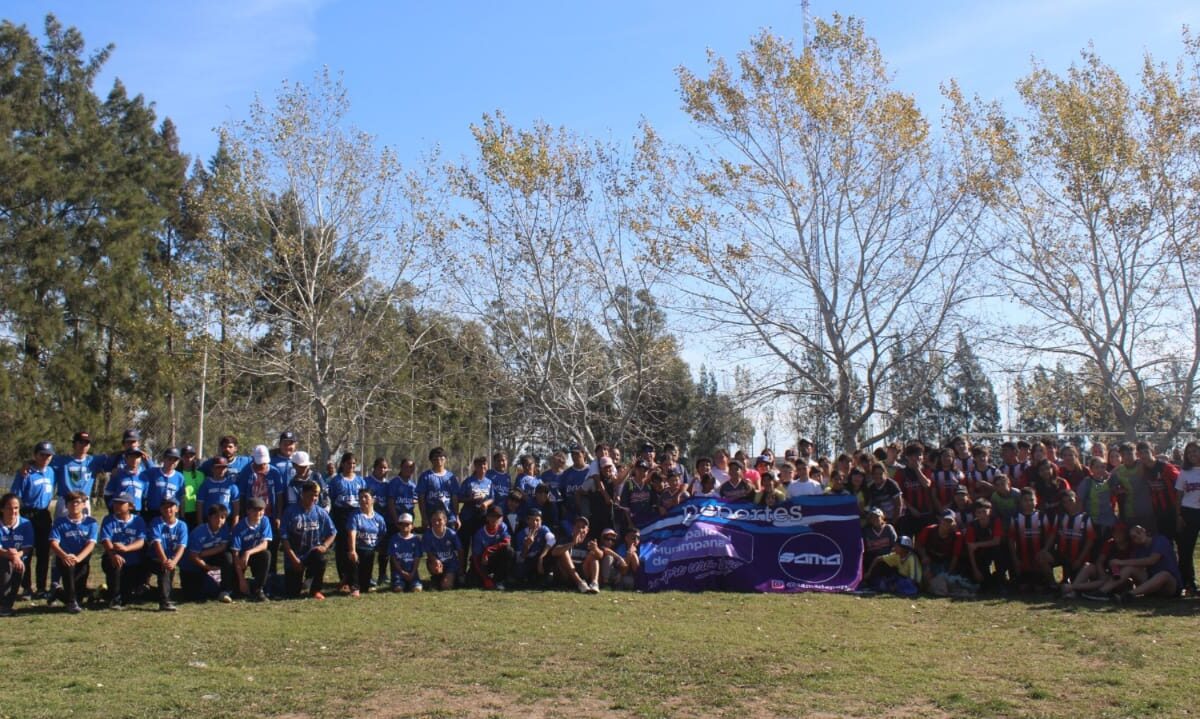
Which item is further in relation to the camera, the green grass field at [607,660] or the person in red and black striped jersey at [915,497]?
the person in red and black striped jersey at [915,497]

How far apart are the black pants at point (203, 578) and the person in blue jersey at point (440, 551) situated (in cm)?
219

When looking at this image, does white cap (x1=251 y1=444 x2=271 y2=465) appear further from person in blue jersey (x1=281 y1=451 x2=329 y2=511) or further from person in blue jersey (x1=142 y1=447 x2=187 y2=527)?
person in blue jersey (x1=142 y1=447 x2=187 y2=527)

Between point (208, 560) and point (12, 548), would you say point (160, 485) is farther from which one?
point (12, 548)

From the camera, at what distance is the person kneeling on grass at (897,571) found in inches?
444

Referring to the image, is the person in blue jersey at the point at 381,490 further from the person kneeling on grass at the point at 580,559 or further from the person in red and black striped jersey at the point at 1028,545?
the person in red and black striped jersey at the point at 1028,545

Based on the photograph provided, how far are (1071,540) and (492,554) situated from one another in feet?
21.7

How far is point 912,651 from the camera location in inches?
304

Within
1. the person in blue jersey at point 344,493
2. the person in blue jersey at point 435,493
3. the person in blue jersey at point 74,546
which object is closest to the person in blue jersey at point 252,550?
the person in blue jersey at point 344,493

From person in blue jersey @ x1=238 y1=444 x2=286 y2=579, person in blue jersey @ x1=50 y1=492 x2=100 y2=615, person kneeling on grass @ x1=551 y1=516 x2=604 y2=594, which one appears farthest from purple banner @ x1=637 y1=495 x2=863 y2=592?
person in blue jersey @ x1=50 y1=492 x2=100 y2=615

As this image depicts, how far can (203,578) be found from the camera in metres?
10.8

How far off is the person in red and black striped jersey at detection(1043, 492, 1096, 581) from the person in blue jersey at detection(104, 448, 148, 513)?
1010cm

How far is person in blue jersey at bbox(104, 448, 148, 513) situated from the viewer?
11055 millimetres

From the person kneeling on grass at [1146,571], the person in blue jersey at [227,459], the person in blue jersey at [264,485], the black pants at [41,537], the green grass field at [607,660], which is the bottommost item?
the green grass field at [607,660]

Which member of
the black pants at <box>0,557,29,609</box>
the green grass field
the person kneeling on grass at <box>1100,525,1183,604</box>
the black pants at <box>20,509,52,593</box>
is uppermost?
the black pants at <box>20,509,52,593</box>
